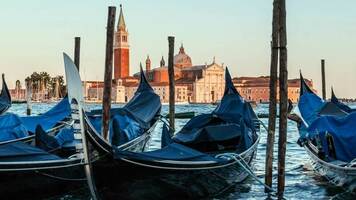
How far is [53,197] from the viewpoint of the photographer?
7055mm

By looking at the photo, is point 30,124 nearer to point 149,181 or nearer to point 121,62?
point 149,181

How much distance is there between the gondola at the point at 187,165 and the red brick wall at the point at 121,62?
89222mm

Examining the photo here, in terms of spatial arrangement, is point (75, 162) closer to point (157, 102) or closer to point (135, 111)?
point (135, 111)

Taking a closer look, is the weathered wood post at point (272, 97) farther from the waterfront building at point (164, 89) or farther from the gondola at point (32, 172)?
the waterfront building at point (164, 89)

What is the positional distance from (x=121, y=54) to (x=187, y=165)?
9171 centimetres

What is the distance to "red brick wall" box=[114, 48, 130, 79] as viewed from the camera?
97125 millimetres

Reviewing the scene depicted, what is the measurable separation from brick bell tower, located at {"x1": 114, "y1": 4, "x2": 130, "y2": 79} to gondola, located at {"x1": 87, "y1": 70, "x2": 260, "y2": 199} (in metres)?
89.3

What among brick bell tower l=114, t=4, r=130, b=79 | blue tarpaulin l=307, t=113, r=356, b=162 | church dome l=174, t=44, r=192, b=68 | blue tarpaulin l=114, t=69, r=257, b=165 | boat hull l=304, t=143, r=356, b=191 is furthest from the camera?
church dome l=174, t=44, r=192, b=68

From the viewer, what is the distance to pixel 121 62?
97125mm

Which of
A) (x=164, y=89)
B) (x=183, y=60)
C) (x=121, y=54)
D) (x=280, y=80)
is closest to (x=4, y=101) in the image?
(x=280, y=80)

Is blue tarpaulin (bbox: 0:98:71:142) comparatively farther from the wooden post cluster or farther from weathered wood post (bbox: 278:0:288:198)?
weathered wood post (bbox: 278:0:288:198)

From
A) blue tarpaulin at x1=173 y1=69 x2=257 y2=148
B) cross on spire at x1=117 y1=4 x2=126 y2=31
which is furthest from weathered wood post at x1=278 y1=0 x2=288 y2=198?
cross on spire at x1=117 y1=4 x2=126 y2=31

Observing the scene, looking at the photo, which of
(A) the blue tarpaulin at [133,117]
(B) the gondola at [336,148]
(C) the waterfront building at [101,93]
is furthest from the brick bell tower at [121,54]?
(B) the gondola at [336,148]

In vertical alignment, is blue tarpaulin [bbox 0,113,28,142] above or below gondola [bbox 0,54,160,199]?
above
